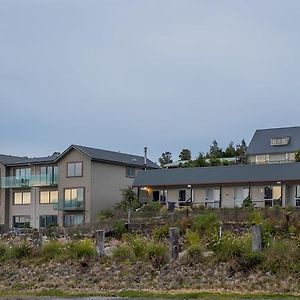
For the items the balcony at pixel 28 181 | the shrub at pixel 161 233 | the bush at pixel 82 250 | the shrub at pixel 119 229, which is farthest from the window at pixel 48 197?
the bush at pixel 82 250

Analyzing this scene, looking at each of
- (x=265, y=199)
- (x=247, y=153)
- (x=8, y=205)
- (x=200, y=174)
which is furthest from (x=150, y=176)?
(x=247, y=153)

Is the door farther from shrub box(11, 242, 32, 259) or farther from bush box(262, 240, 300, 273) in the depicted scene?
bush box(262, 240, 300, 273)

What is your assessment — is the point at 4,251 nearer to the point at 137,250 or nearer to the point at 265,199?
the point at 137,250

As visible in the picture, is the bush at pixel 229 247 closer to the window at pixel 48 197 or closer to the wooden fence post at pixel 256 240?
the wooden fence post at pixel 256 240

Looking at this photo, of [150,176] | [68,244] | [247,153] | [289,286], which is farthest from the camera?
[247,153]

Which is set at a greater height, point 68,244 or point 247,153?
point 247,153

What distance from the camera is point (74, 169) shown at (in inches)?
2386

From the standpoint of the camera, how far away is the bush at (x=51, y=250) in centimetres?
2816

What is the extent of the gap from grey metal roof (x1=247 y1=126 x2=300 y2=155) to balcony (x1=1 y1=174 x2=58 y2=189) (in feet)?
92.7

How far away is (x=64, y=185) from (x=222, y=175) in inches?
589

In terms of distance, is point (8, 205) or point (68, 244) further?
point (8, 205)

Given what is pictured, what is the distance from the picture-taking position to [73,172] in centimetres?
6062

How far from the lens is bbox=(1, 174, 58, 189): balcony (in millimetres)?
62094

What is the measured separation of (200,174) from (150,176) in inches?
179
